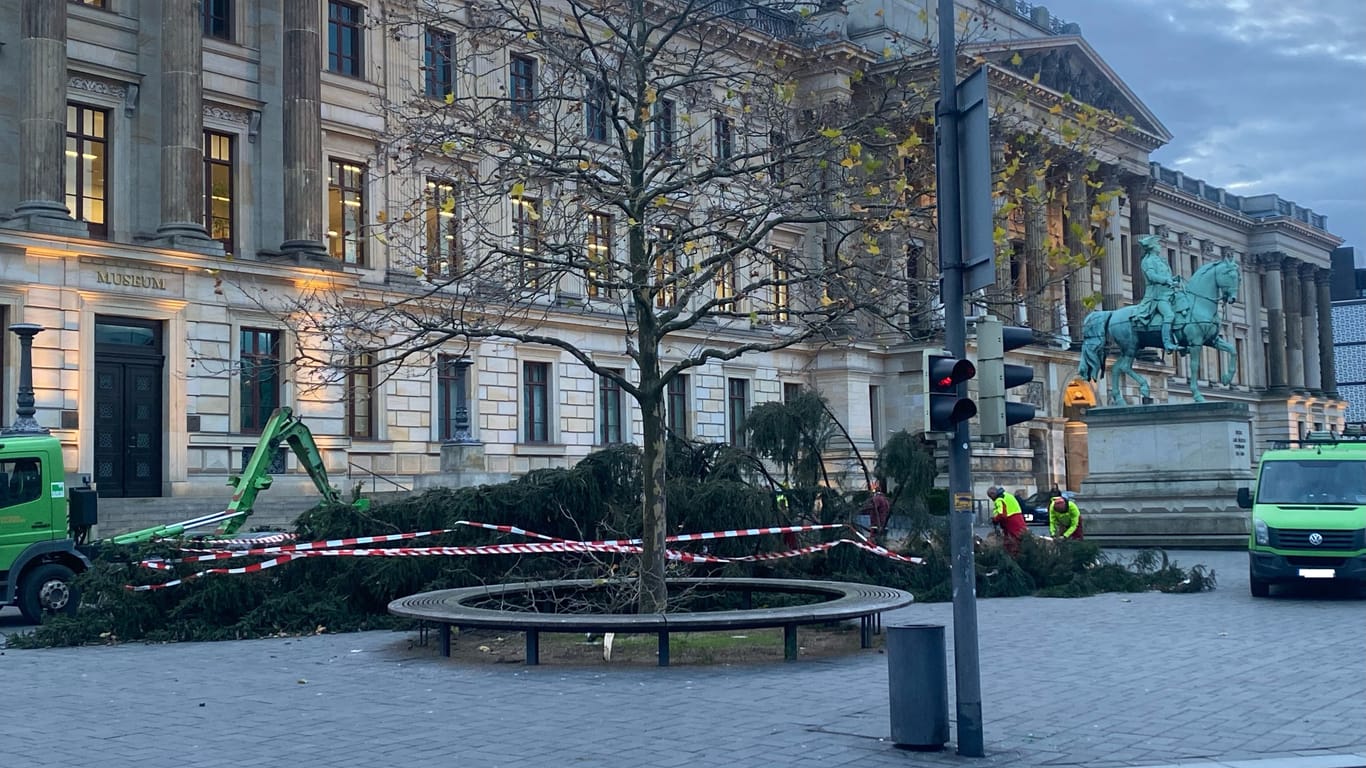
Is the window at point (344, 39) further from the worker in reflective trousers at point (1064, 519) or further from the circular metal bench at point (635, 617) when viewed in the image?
the circular metal bench at point (635, 617)

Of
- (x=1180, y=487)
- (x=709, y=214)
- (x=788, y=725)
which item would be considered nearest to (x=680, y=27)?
(x=709, y=214)

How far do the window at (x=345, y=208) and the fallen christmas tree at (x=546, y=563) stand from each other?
20.2m

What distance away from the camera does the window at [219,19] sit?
120 ft

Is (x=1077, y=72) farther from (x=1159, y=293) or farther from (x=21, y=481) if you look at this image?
(x=21, y=481)

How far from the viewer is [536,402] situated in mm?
44688

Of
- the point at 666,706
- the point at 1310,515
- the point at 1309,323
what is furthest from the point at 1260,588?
the point at 1309,323

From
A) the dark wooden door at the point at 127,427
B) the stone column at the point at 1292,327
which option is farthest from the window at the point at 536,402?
the stone column at the point at 1292,327

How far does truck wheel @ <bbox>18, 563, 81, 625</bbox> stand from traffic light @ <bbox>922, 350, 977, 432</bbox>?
48.3 ft

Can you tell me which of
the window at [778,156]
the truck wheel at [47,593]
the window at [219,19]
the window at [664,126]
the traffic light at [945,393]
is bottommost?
the truck wheel at [47,593]

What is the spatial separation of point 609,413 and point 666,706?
119ft

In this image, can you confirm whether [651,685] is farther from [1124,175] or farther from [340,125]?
[1124,175]

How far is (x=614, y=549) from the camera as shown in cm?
1684

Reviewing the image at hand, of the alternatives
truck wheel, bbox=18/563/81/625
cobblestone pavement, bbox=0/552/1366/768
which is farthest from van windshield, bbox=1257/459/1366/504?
truck wheel, bbox=18/563/81/625

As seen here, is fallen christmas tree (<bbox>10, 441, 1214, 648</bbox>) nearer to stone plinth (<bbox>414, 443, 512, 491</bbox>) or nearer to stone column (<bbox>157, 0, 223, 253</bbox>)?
stone plinth (<bbox>414, 443, 512, 491</bbox>)
